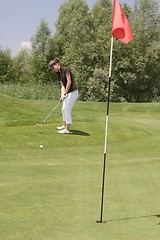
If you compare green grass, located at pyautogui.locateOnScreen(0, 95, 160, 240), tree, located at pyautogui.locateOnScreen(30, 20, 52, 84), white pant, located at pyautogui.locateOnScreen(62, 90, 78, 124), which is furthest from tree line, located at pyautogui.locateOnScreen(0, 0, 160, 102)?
white pant, located at pyautogui.locateOnScreen(62, 90, 78, 124)

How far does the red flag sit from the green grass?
234 centimetres

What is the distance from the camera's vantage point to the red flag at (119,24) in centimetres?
570

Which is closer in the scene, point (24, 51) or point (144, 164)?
point (144, 164)

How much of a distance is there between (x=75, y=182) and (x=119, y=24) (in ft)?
9.22

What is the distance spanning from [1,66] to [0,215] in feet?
208

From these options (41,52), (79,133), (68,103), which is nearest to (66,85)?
(68,103)

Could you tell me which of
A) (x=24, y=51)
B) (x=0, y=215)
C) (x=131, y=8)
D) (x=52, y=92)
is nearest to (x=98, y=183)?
(x=0, y=215)

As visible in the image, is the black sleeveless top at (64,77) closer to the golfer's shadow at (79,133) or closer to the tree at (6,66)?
the golfer's shadow at (79,133)

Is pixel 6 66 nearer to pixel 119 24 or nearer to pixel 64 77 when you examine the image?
pixel 64 77

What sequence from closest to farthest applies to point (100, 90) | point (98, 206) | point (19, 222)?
point (19, 222) → point (98, 206) → point (100, 90)

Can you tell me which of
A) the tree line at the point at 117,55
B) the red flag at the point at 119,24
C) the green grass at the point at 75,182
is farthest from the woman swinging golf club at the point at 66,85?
the tree line at the point at 117,55

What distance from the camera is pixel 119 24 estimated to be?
5.71 metres

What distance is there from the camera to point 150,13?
46156 millimetres

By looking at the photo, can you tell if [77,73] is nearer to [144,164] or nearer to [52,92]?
[52,92]
